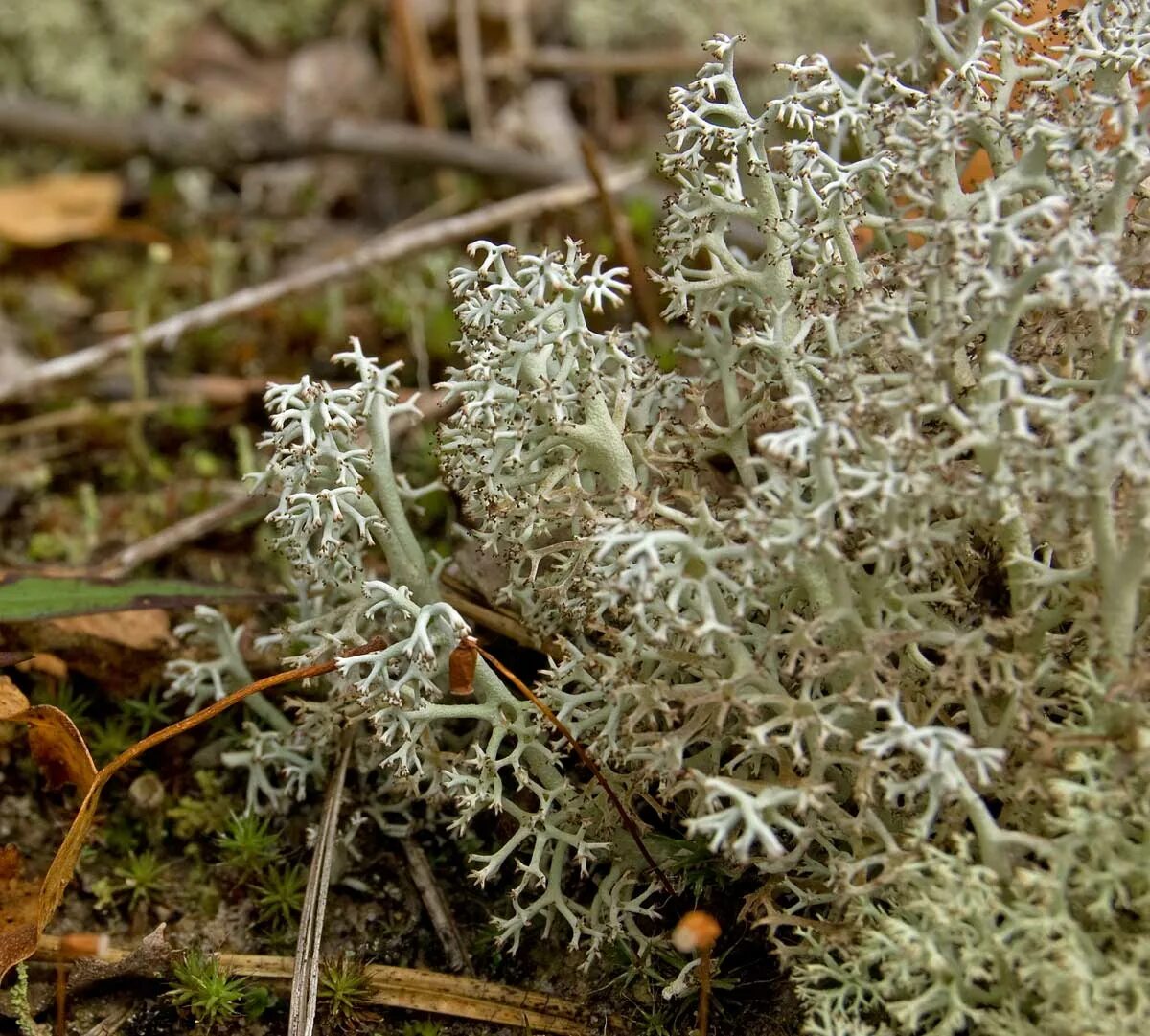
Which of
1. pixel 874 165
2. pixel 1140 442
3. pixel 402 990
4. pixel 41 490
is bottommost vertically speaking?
pixel 402 990

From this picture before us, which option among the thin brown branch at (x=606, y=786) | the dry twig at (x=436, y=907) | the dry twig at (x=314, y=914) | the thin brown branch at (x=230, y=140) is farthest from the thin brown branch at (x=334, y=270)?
the thin brown branch at (x=606, y=786)

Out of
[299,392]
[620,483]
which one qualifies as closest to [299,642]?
[299,392]

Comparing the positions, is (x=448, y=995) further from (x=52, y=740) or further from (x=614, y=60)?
(x=614, y=60)

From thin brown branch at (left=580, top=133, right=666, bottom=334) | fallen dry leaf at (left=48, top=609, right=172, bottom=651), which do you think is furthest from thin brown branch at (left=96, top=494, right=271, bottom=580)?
thin brown branch at (left=580, top=133, right=666, bottom=334)

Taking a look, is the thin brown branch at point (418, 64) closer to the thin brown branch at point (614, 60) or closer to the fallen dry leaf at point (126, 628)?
the thin brown branch at point (614, 60)

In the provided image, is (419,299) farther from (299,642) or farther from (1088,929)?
(1088,929)

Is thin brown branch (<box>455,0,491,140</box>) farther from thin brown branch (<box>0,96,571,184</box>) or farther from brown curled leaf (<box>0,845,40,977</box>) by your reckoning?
brown curled leaf (<box>0,845,40,977</box>)

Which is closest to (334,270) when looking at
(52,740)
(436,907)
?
(52,740)
